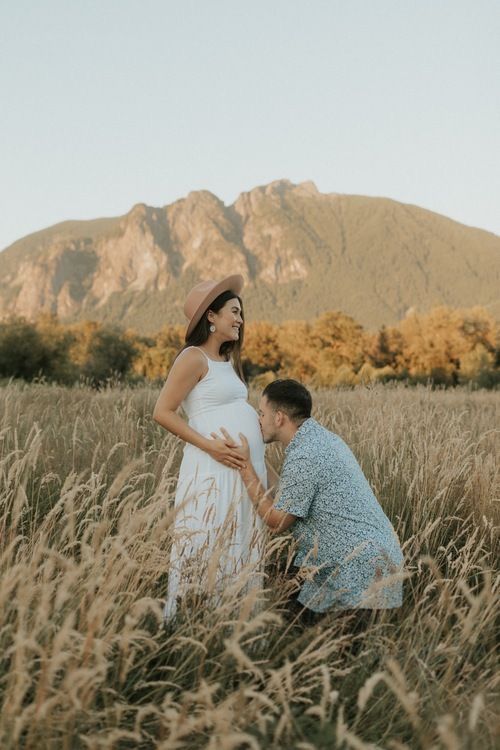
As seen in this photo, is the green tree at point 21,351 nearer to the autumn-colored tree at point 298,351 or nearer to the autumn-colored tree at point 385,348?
the autumn-colored tree at point 298,351

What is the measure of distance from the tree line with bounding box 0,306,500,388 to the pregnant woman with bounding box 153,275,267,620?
13664mm

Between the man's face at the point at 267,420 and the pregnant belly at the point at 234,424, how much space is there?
0.11 meters

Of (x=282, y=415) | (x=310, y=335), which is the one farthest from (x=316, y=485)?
(x=310, y=335)

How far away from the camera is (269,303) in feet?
621

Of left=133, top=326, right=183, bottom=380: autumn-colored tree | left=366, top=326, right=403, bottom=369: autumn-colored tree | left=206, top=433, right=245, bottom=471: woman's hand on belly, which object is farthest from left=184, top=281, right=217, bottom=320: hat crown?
left=133, top=326, right=183, bottom=380: autumn-colored tree

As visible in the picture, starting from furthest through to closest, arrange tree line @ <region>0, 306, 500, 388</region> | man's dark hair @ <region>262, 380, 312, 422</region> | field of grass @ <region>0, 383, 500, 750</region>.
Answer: tree line @ <region>0, 306, 500, 388</region> < man's dark hair @ <region>262, 380, 312, 422</region> < field of grass @ <region>0, 383, 500, 750</region>

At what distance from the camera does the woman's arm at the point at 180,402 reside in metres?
3.77

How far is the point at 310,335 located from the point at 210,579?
52.2 meters

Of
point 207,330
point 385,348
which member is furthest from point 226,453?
point 385,348

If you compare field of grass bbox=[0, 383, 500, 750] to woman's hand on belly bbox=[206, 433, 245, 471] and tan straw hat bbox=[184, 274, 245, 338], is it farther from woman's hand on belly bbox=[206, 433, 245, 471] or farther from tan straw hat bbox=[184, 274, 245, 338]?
tan straw hat bbox=[184, 274, 245, 338]

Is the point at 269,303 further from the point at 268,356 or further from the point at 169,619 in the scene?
the point at 169,619

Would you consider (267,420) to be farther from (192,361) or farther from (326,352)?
(326,352)

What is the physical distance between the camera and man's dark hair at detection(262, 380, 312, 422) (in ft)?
12.3

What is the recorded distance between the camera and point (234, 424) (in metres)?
3.96
